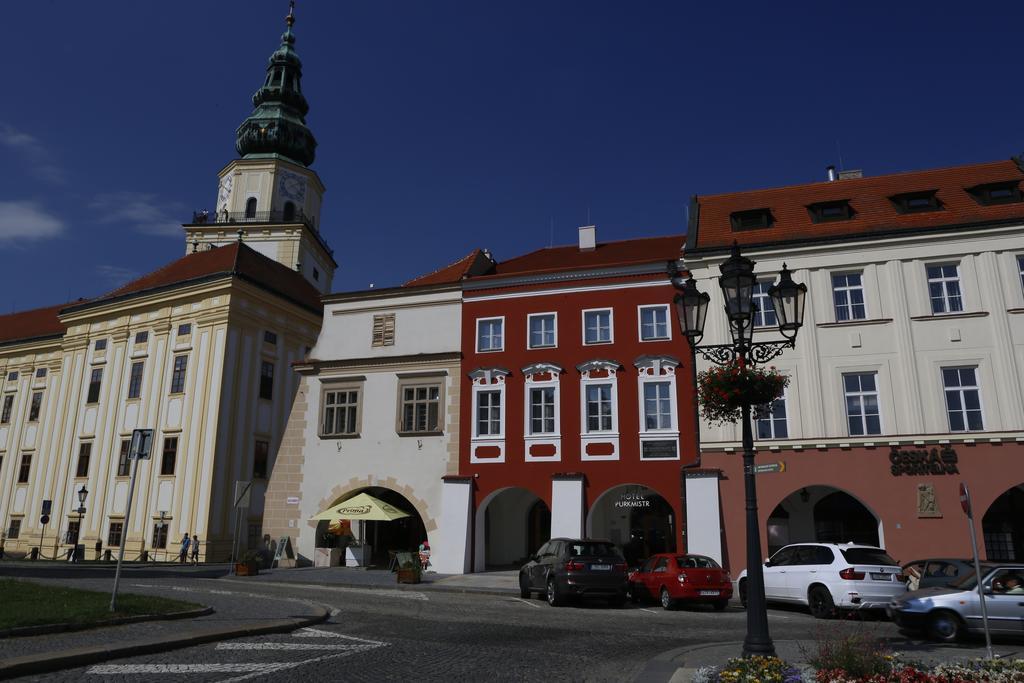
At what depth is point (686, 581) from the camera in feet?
56.0

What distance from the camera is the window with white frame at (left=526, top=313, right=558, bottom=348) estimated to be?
28844 millimetres

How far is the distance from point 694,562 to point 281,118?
48328mm

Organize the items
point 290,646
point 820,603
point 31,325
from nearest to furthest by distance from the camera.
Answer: point 290,646 < point 820,603 < point 31,325

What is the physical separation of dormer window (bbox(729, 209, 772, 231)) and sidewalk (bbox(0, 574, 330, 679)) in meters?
20.0

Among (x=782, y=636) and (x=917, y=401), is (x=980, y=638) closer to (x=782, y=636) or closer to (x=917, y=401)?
(x=782, y=636)

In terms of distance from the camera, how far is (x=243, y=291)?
3788 centimetres

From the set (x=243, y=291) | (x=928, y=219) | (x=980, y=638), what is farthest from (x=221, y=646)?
(x=243, y=291)

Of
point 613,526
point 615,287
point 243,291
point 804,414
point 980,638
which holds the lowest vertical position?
point 980,638

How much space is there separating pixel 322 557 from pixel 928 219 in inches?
997

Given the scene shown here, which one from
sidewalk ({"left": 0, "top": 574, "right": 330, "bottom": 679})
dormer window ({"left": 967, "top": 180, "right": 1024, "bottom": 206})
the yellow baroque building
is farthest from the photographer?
the yellow baroque building

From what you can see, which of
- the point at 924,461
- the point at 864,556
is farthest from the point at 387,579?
the point at 924,461

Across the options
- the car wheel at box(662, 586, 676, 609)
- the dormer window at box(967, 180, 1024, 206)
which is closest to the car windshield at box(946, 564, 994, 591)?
the car wheel at box(662, 586, 676, 609)

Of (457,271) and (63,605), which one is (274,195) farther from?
(63,605)

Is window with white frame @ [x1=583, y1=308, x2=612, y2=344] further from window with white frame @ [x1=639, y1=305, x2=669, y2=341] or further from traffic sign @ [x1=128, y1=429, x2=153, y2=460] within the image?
traffic sign @ [x1=128, y1=429, x2=153, y2=460]
